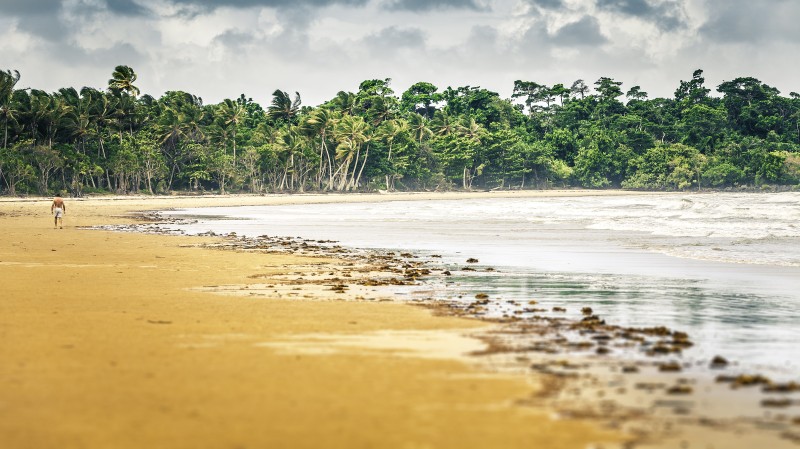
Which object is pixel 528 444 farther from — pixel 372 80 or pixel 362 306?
pixel 372 80

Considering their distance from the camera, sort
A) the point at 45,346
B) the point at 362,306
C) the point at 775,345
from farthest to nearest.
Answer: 1. the point at 362,306
2. the point at 775,345
3. the point at 45,346

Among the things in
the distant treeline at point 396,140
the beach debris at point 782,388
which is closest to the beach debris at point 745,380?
the beach debris at point 782,388

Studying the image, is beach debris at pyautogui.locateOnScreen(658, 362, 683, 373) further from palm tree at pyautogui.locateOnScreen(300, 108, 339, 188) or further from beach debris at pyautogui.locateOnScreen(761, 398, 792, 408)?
palm tree at pyautogui.locateOnScreen(300, 108, 339, 188)

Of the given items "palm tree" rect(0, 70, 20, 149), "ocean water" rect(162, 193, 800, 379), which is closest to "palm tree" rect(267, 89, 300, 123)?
"palm tree" rect(0, 70, 20, 149)

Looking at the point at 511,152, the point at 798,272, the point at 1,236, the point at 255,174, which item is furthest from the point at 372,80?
the point at 798,272

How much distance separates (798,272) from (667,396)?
12.5m

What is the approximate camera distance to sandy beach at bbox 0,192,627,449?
5.87 meters

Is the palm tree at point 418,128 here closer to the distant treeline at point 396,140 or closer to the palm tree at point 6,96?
the distant treeline at point 396,140

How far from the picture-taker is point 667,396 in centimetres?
709

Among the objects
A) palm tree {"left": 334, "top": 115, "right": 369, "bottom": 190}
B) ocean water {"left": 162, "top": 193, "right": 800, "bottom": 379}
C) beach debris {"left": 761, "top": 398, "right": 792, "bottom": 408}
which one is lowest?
ocean water {"left": 162, "top": 193, "right": 800, "bottom": 379}

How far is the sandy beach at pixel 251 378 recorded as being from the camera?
5871mm

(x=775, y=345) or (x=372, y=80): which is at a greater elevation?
(x=372, y=80)

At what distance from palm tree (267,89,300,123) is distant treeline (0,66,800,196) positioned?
8.9 inches

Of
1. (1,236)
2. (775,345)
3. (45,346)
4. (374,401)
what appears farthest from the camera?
(1,236)
